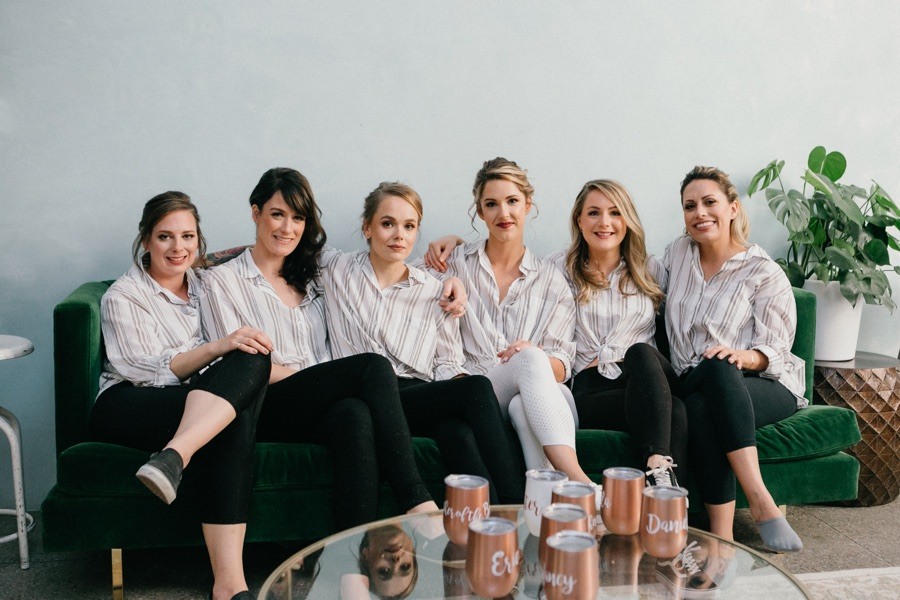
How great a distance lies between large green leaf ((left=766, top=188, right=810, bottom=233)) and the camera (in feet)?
9.50

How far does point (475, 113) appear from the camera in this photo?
296 centimetres

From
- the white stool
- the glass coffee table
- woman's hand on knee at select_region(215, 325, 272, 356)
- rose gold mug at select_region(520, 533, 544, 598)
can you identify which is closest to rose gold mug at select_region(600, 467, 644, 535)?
the glass coffee table

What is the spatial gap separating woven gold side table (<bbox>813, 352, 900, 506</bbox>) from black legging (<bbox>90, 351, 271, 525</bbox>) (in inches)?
76.1

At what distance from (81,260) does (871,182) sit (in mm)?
2979

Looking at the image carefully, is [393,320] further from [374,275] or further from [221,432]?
[221,432]

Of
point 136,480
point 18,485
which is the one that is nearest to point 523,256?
point 136,480

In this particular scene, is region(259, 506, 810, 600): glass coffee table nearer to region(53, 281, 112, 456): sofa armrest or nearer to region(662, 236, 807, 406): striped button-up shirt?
region(53, 281, 112, 456): sofa armrest

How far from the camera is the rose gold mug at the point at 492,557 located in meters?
1.25

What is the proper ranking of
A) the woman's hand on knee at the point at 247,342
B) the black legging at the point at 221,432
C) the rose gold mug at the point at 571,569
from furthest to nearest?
the woman's hand on knee at the point at 247,342 < the black legging at the point at 221,432 < the rose gold mug at the point at 571,569

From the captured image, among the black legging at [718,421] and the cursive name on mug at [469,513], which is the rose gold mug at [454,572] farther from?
the black legging at [718,421]

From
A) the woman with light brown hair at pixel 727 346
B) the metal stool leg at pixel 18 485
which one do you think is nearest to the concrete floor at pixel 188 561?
the metal stool leg at pixel 18 485

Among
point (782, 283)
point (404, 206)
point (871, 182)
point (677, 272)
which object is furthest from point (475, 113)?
point (871, 182)

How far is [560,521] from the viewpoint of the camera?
1.26 meters

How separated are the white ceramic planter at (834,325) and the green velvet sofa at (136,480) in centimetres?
72
